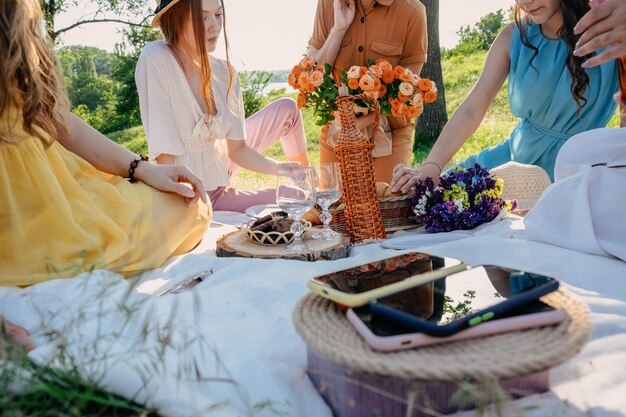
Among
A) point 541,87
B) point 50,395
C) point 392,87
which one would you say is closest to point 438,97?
point 541,87

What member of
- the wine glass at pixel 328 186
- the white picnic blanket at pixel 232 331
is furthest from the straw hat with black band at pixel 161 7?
the white picnic blanket at pixel 232 331

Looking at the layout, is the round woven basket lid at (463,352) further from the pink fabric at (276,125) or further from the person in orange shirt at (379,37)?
the pink fabric at (276,125)

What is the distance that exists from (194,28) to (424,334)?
125 inches

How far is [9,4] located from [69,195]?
0.77m

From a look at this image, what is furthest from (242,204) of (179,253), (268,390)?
(268,390)

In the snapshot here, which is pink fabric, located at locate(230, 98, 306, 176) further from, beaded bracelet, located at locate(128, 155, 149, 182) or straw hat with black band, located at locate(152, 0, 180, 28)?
beaded bracelet, located at locate(128, 155, 149, 182)

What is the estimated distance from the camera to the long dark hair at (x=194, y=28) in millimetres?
3885

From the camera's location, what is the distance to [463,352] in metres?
1.28

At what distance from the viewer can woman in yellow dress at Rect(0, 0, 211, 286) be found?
231cm

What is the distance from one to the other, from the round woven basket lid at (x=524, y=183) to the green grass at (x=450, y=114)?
306cm

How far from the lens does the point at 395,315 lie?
135 cm

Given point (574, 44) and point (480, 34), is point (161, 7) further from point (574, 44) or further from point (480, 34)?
point (480, 34)

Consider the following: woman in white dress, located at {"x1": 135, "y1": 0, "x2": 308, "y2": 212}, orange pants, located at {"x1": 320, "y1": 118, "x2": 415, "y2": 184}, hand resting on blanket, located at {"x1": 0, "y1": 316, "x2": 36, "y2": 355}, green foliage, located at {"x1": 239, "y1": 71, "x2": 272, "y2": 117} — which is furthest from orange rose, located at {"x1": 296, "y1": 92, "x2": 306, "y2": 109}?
green foliage, located at {"x1": 239, "y1": 71, "x2": 272, "y2": 117}

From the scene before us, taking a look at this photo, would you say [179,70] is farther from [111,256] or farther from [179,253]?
[111,256]
